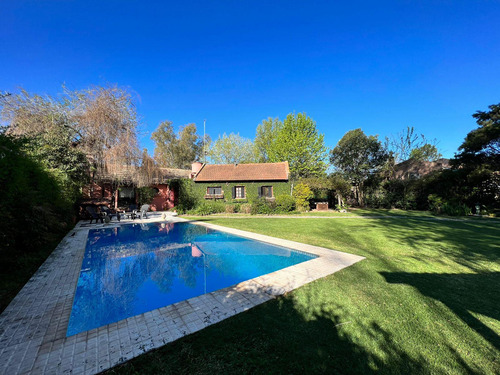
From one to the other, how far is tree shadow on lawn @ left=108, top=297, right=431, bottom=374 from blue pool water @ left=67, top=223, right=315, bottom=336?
173 cm

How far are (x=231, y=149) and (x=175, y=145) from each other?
1128cm

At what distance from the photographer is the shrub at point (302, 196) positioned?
64.7ft

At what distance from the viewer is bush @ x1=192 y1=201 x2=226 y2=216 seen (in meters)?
18.8

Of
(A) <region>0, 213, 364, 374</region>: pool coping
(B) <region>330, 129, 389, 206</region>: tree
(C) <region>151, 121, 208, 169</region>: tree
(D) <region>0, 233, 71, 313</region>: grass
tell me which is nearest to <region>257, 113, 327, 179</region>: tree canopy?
(B) <region>330, 129, 389, 206</region>: tree

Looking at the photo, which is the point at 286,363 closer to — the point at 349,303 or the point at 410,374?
the point at 410,374

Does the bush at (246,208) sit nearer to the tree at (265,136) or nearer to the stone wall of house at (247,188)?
the stone wall of house at (247,188)

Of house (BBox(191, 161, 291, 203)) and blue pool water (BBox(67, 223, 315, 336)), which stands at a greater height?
house (BBox(191, 161, 291, 203))

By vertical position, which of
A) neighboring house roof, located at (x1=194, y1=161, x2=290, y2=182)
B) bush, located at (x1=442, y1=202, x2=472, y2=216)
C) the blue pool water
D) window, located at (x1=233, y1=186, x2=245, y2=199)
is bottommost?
the blue pool water

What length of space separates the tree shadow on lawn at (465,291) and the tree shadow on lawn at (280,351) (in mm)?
1523

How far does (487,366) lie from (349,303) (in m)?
1.61


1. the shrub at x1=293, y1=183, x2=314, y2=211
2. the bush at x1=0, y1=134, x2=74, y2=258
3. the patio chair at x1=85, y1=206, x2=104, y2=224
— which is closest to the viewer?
the bush at x1=0, y1=134, x2=74, y2=258

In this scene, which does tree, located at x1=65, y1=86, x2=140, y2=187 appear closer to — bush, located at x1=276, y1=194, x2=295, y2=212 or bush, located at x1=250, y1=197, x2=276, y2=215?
bush, located at x1=250, y1=197, x2=276, y2=215

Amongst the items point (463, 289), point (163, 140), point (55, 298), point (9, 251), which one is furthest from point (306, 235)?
point (163, 140)

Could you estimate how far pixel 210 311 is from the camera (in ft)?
11.1
